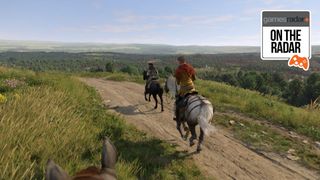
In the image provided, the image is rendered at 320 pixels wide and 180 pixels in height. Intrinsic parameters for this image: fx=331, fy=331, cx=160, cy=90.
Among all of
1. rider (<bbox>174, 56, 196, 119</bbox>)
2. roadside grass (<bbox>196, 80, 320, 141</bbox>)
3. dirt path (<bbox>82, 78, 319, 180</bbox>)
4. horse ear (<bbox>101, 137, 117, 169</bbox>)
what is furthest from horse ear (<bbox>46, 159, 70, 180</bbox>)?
roadside grass (<bbox>196, 80, 320, 141</bbox>)

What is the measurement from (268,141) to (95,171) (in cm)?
1103

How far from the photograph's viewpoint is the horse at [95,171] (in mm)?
2197

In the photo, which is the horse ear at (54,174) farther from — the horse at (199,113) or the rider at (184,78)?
the rider at (184,78)

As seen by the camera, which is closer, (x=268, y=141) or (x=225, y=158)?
(x=225, y=158)

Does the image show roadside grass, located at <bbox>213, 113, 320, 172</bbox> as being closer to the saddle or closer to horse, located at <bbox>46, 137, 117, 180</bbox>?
the saddle

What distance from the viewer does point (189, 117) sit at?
10.5m

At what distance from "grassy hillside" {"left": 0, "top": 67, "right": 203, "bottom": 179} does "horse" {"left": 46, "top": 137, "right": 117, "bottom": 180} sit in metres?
1.83

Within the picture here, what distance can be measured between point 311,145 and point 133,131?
673cm

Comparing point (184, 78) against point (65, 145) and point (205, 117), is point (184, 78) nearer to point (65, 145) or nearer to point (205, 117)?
point (205, 117)

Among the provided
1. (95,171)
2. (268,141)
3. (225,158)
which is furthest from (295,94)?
(95,171)

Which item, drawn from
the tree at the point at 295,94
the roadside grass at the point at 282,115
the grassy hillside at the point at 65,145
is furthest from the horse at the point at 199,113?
the tree at the point at 295,94

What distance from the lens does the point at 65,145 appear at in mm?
6934

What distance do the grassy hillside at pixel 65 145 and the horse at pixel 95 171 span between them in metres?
1.83

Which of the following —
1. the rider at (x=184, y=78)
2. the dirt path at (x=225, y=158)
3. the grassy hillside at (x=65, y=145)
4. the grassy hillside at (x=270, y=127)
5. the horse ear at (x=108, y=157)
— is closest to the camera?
the horse ear at (x=108, y=157)
